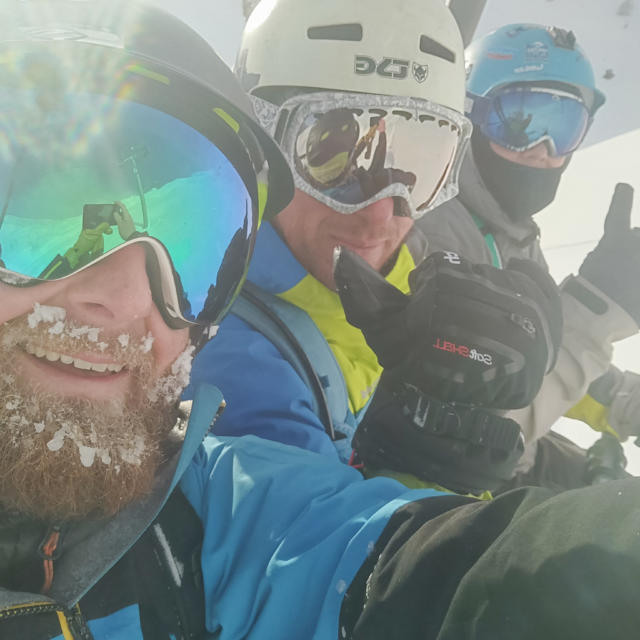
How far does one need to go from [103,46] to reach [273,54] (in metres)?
0.76

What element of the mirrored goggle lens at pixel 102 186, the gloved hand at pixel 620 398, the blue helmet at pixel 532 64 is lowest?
the gloved hand at pixel 620 398

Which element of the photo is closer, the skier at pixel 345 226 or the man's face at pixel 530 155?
the skier at pixel 345 226

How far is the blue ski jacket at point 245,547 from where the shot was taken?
0.65m

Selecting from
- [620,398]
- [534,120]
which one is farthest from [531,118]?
[620,398]

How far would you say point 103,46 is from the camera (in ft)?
2.56

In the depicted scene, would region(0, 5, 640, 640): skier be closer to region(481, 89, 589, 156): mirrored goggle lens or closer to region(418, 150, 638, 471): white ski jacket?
region(418, 150, 638, 471): white ski jacket

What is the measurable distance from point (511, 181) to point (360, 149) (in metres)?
1.21

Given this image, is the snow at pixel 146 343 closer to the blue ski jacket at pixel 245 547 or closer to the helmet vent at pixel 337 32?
the blue ski jacket at pixel 245 547

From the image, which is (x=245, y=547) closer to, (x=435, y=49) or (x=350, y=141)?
(x=350, y=141)

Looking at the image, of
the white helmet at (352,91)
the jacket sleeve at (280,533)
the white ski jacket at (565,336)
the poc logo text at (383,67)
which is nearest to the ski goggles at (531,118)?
the white ski jacket at (565,336)

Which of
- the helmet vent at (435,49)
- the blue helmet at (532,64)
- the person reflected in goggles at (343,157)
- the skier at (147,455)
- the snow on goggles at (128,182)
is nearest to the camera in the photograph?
the skier at (147,455)

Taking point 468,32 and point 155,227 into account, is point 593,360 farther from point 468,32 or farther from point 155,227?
Answer: point 468,32

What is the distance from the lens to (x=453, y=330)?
1.17 metres

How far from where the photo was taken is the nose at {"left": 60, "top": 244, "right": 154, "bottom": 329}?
0.74 meters
